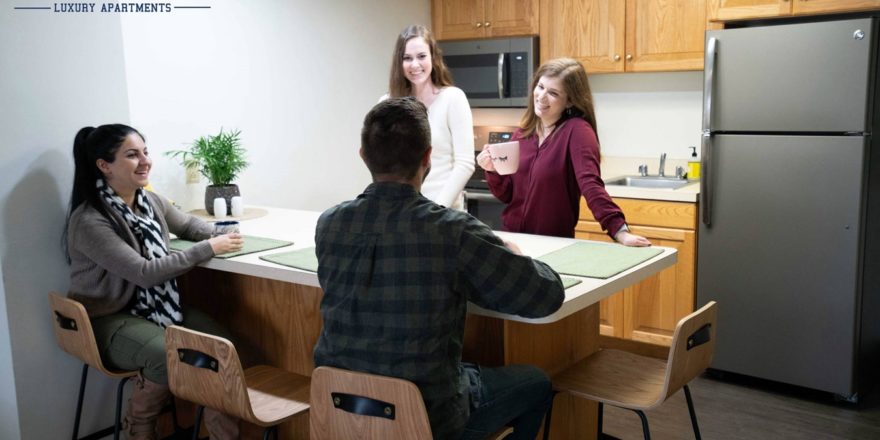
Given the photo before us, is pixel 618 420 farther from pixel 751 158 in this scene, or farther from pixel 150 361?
pixel 150 361

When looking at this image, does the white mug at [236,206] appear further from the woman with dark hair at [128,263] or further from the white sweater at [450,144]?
the white sweater at [450,144]

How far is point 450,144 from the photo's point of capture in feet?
10.2

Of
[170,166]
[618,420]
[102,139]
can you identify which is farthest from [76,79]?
[618,420]

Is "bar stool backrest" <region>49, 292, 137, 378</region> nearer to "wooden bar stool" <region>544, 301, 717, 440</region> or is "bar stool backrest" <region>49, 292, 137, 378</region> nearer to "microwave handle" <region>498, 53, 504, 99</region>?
"wooden bar stool" <region>544, 301, 717, 440</region>

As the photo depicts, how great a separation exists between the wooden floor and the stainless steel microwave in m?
1.80

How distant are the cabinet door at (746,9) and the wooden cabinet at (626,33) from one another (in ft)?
0.34

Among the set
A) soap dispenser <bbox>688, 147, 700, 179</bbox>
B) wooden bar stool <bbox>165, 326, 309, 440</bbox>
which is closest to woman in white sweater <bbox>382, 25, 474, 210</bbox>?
wooden bar stool <bbox>165, 326, 309, 440</bbox>

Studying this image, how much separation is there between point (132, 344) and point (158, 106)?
126 centimetres

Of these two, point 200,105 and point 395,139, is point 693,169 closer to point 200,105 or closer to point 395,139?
point 200,105

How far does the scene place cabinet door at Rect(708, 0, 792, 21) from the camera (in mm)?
3496

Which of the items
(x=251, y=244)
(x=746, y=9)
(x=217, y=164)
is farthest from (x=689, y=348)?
(x=746, y=9)

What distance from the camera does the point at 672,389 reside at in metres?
1.98

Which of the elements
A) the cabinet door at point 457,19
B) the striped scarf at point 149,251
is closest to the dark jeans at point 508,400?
the striped scarf at point 149,251

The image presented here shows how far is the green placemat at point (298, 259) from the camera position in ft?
7.23
